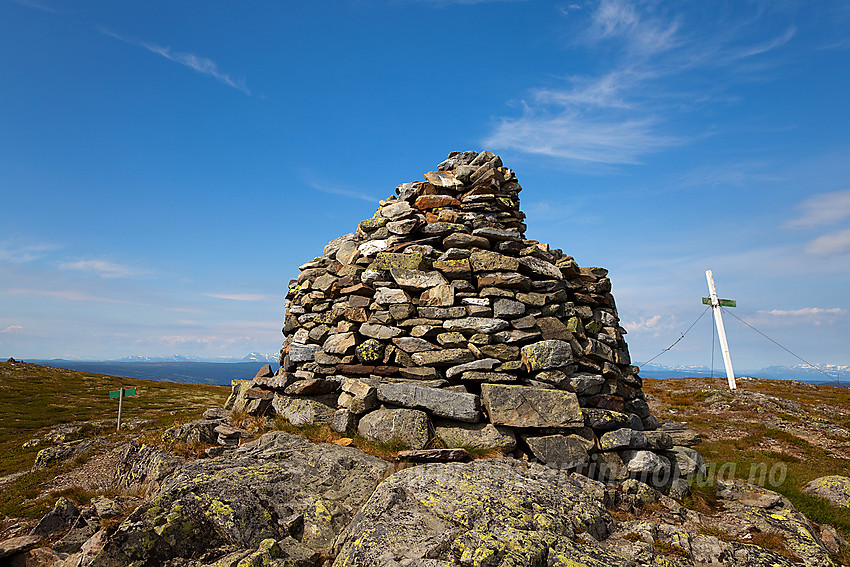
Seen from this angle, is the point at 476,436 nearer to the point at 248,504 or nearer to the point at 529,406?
the point at 529,406

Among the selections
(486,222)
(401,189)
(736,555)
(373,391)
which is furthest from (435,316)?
(736,555)

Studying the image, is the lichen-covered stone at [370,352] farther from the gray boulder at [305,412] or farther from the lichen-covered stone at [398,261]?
the lichen-covered stone at [398,261]

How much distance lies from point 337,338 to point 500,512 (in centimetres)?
651

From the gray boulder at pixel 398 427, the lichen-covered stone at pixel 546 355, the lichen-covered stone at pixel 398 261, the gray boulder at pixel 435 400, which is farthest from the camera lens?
the lichen-covered stone at pixel 398 261

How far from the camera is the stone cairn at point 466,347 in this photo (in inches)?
394

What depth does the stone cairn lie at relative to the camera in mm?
10016

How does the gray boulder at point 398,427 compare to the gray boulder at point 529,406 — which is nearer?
the gray boulder at point 398,427

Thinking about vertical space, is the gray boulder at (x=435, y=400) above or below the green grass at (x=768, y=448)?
above

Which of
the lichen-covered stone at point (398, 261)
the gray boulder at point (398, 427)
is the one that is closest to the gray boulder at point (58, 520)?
the gray boulder at point (398, 427)

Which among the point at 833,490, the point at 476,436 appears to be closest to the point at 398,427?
the point at 476,436

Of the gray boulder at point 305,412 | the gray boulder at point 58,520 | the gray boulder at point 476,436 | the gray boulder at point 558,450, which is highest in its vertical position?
the gray boulder at point 305,412

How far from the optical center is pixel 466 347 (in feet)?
35.8

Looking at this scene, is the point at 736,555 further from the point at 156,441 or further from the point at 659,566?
the point at 156,441

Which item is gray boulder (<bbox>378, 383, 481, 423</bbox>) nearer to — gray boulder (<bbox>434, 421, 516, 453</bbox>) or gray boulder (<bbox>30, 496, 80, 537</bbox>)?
gray boulder (<bbox>434, 421, 516, 453</bbox>)
